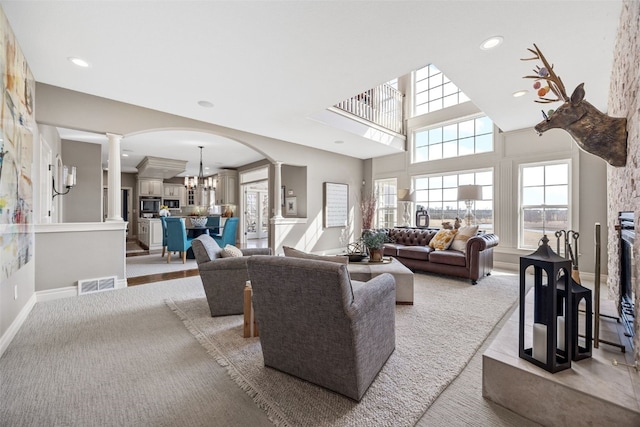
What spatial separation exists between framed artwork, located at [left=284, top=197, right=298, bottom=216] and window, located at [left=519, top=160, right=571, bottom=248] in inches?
180

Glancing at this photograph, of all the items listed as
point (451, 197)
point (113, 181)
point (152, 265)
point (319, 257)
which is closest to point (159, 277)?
point (152, 265)

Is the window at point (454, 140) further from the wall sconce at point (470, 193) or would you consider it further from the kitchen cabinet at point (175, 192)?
the kitchen cabinet at point (175, 192)

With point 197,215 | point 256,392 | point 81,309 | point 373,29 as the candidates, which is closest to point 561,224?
point 373,29

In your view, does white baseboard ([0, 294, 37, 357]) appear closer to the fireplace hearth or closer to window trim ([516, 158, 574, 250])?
the fireplace hearth

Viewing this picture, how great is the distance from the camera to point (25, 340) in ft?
7.50

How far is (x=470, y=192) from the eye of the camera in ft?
15.9

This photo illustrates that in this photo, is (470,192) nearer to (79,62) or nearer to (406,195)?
(406,195)

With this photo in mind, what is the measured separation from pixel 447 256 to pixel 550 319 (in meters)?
2.87

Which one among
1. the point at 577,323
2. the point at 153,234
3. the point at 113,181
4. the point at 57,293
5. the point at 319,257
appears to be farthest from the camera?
the point at 153,234

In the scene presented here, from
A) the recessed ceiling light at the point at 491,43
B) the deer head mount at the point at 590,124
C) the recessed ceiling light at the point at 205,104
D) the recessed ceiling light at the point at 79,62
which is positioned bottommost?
the deer head mount at the point at 590,124

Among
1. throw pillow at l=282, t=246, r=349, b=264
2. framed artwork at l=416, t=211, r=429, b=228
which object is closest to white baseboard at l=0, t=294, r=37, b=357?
throw pillow at l=282, t=246, r=349, b=264

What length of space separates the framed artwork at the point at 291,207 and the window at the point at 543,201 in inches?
180

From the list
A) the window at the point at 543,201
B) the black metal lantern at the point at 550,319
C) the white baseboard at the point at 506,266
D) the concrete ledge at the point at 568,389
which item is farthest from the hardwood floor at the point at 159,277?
the window at the point at 543,201

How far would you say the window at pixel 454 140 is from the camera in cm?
550
